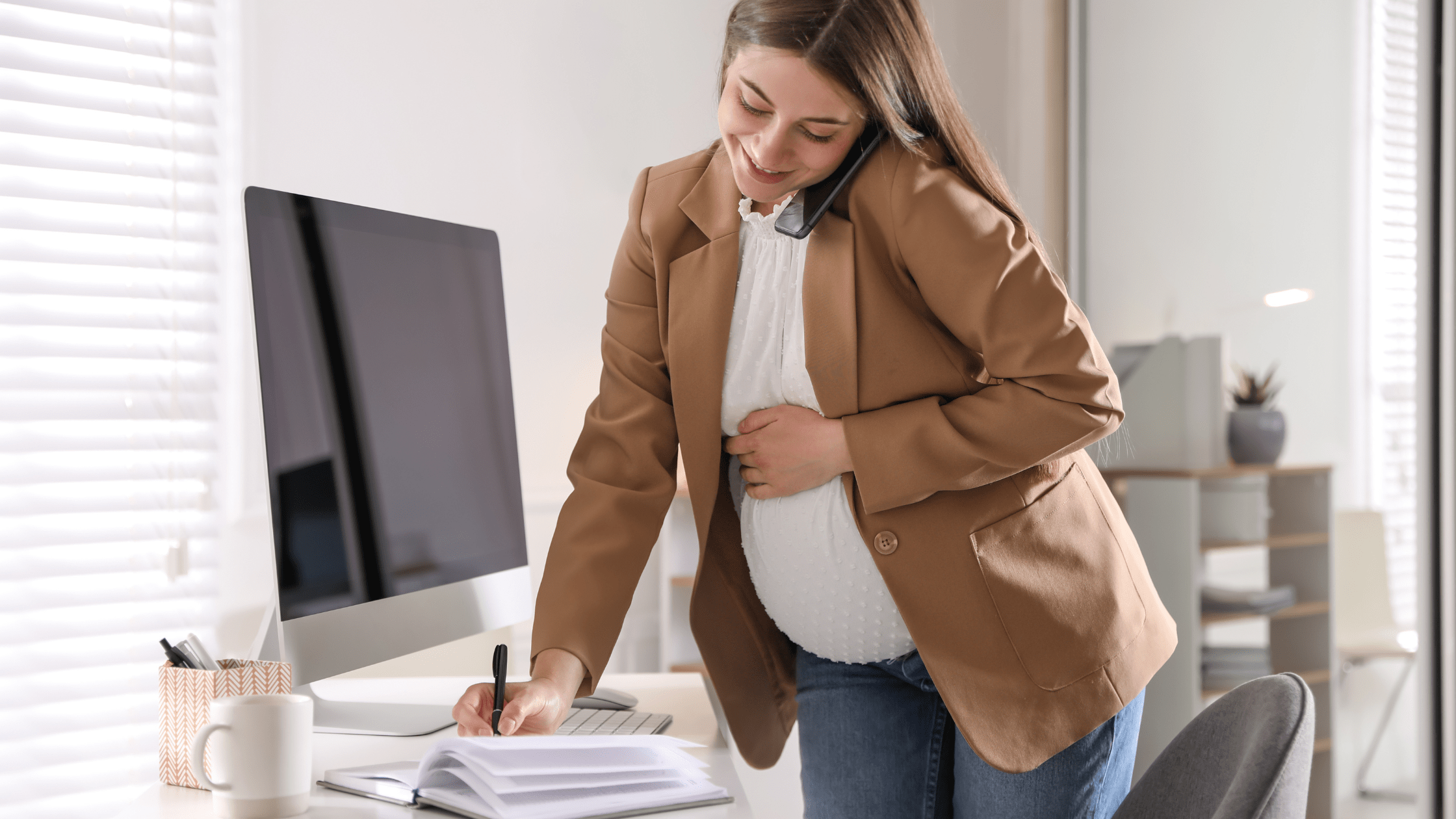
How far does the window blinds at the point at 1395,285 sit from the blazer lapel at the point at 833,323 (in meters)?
1.49

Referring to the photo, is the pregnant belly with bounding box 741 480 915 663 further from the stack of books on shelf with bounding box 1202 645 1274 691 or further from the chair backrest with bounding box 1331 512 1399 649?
the stack of books on shelf with bounding box 1202 645 1274 691

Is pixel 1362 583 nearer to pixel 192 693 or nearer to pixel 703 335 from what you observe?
pixel 703 335

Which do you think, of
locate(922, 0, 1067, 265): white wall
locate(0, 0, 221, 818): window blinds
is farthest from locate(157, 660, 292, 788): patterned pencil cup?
locate(922, 0, 1067, 265): white wall

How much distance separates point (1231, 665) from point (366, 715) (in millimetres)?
1892

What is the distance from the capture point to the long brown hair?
0.82 m

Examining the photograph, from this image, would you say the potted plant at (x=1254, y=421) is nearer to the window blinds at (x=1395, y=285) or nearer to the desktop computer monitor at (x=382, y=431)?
the window blinds at (x=1395, y=285)

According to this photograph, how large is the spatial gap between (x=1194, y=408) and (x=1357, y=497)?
415mm

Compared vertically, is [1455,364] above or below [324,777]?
above

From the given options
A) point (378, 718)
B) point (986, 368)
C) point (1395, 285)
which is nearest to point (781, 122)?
point (986, 368)

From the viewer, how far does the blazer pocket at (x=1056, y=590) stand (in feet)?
2.81

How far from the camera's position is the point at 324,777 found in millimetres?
829

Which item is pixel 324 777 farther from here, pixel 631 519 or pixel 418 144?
pixel 418 144

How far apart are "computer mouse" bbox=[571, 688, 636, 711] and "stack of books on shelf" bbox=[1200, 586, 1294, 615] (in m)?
1.56

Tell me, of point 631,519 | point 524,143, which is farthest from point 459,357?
point 524,143
